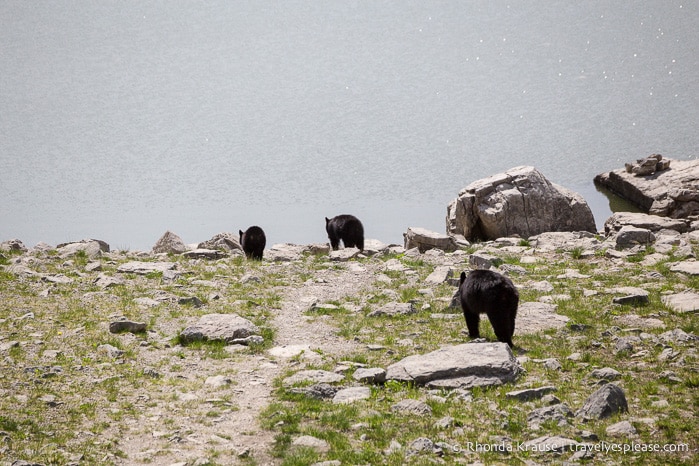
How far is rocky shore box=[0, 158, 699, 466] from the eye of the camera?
8539 mm

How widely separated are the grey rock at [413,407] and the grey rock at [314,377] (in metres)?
1.49

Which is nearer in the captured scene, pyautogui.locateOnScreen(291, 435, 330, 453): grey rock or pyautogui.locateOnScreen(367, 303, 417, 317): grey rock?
pyautogui.locateOnScreen(291, 435, 330, 453): grey rock

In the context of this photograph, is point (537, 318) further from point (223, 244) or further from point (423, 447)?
point (223, 244)

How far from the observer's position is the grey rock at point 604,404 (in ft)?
29.3

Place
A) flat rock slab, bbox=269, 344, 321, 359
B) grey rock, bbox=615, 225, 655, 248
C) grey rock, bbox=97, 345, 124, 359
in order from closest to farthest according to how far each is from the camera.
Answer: grey rock, bbox=97, 345, 124, 359 < flat rock slab, bbox=269, 344, 321, 359 < grey rock, bbox=615, 225, 655, 248

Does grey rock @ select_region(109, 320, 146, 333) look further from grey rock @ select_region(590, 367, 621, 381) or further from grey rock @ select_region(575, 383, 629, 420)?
grey rock @ select_region(575, 383, 629, 420)

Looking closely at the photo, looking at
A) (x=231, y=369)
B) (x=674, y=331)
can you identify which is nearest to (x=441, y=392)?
(x=231, y=369)

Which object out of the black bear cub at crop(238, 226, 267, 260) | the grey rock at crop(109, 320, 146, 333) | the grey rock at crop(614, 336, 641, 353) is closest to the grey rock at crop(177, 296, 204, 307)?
the grey rock at crop(109, 320, 146, 333)

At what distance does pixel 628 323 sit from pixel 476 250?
9.85 m

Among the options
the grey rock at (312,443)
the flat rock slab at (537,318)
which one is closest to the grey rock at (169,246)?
the flat rock slab at (537,318)

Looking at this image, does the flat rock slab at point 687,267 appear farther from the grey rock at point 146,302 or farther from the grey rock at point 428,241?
the grey rock at point 146,302

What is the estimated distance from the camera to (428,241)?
80.7ft

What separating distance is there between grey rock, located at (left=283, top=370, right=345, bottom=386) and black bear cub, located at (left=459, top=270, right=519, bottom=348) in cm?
290

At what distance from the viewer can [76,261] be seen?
20375mm
